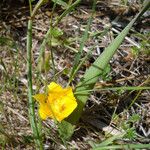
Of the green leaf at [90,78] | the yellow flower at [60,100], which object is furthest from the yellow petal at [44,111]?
the green leaf at [90,78]

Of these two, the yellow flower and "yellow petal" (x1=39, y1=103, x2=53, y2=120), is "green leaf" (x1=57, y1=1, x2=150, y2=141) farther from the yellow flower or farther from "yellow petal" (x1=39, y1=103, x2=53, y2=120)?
"yellow petal" (x1=39, y1=103, x2=53, y2=120)

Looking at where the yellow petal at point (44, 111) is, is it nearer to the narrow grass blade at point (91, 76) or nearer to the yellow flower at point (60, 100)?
the yellow flower at point (60, 100)

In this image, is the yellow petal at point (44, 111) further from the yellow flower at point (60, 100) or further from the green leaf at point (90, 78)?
the green leaf at point (90, 78)

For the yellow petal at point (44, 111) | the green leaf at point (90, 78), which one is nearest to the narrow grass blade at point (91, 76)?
the green leaf at point (90, 78)

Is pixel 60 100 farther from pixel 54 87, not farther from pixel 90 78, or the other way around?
pixel 90 78

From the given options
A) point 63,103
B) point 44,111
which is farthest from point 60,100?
point 44,111

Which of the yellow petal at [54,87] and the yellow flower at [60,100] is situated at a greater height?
the yellow petal at [54,87]

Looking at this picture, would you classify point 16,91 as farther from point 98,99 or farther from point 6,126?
point 98,99

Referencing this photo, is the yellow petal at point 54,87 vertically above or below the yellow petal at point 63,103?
above

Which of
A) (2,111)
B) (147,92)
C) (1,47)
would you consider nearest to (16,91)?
(2,111)

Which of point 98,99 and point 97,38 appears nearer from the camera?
point 98,99

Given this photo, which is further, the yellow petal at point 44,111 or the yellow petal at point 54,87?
the yellow petal at point 54,87
